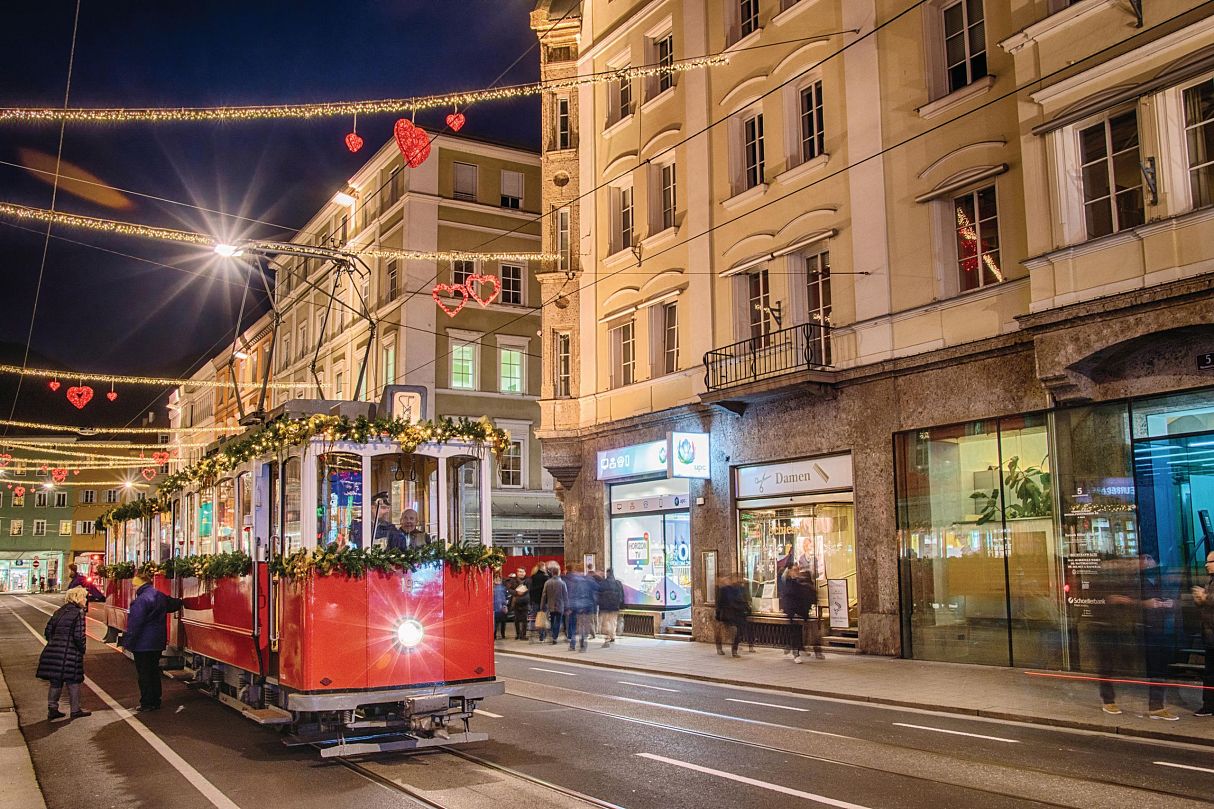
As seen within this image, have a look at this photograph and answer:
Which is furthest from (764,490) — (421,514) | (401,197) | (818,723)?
(401,197)

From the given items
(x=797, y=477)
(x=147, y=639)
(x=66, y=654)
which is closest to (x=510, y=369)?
(x=797, y=477)

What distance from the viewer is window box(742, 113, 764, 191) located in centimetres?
2294

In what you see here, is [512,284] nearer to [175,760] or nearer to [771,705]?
[771,705]

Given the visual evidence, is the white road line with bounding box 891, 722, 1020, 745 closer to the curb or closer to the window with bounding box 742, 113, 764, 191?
the curb

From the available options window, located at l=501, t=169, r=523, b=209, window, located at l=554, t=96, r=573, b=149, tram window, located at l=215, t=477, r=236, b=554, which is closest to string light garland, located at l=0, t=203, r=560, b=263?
tram window, located at l=215, t=477, r=236, b=554

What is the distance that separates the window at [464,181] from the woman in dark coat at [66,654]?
30498mm

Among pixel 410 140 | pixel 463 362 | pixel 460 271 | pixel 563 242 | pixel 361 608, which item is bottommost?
pixel 361 608

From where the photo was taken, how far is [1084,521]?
15.4 metres

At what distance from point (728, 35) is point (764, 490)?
10.4 meters

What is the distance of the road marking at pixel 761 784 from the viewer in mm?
7633

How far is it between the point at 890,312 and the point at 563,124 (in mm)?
14054

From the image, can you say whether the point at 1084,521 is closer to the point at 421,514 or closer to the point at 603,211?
the point at 421,514

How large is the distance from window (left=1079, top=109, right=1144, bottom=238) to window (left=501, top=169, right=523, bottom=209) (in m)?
30.1

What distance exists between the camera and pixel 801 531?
21.2 metres
